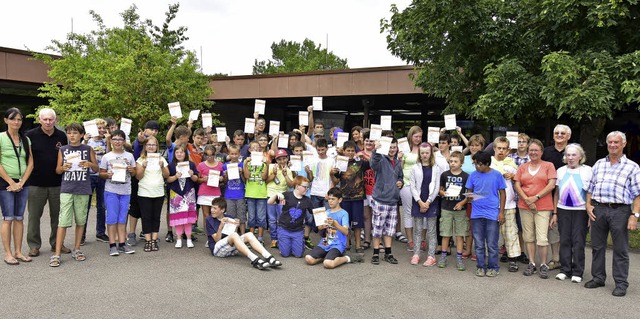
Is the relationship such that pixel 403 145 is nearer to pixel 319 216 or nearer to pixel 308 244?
pixel 319 216

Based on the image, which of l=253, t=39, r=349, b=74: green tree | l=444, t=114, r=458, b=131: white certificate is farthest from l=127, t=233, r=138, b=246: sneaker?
l=253, t=39, r=349, b=74: green tree

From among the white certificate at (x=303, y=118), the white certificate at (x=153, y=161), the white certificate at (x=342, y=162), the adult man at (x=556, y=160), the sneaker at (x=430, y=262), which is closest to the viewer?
the adult man at (x=556, y=160)

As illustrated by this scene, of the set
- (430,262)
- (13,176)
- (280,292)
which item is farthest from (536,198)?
(13,176)

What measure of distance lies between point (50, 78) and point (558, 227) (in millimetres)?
18463

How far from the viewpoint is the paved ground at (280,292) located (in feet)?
15.3

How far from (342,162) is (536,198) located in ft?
8.64

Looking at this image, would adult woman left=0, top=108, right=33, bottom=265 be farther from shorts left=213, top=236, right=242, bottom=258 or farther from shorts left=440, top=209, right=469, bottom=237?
shorts left=440, top=209, right=469, bottom=237

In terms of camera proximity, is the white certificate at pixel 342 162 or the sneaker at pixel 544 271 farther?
the white certificate at pixel 342 162

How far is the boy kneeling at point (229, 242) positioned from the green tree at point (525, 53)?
578cm

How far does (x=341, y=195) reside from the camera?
22.7 ft

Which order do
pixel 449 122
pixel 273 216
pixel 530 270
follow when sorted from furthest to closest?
pixel 449 122 < pixel 273 216 < pixel 530 270

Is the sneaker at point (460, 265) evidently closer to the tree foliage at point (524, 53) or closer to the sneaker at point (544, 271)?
the sneaker at point (544, 271)

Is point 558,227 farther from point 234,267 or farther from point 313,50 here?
point 313,50

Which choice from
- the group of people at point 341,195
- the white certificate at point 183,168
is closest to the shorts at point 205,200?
the group of people at point 341,195
